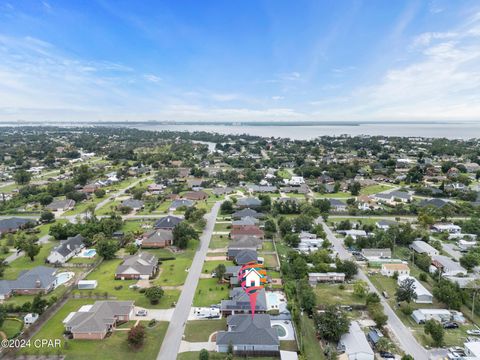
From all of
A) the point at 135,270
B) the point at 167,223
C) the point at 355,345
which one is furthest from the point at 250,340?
the point at 167,223

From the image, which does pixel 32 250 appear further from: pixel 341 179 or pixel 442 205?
pixel 341 179

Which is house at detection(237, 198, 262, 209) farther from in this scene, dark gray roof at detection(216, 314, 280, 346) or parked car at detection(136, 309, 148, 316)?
dark gray roof at detection(216, 314, 280, 346)

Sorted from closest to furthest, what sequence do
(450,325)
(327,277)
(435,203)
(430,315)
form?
(450,325)
(430,315)
(327,277)
(435,203)

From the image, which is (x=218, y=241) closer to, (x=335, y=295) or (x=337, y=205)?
(x=335, y=295)

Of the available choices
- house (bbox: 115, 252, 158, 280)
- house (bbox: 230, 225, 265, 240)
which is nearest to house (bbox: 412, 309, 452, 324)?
house (bbox: 230, 225, 265, 240)

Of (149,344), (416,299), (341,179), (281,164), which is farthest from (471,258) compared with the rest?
(281,164)

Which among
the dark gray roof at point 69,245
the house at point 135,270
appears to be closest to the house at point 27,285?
the dark gray roof at point 69,245
